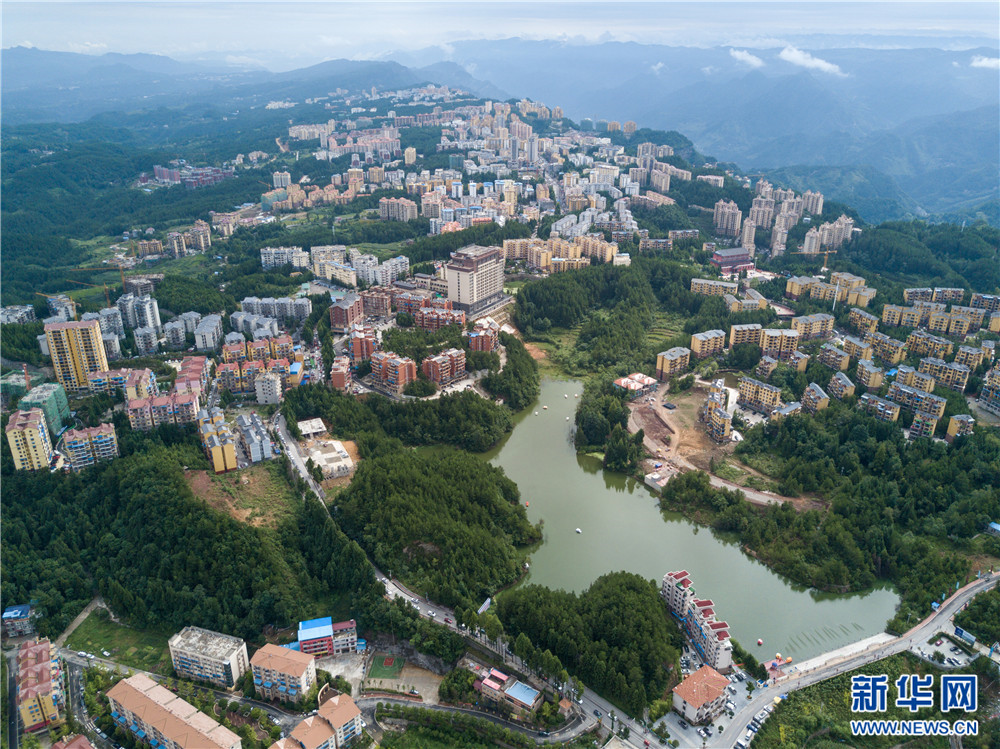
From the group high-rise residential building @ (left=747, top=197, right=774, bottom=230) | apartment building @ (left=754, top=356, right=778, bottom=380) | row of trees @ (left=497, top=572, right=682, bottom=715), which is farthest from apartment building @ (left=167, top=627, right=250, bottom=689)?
high-rise residential building @ (left=747, top=197, right=774, bottom=230)

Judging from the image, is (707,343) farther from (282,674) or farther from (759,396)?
(282,674)

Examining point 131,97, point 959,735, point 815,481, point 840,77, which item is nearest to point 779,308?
point 815,481

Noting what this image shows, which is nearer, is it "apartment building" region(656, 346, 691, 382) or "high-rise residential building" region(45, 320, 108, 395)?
"high-rise residential building" region(45, 320, 108, 395)

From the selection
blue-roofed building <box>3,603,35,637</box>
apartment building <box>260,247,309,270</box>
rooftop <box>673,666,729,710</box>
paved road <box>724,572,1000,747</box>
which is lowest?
paved road <box>724,572,1000,747</box>

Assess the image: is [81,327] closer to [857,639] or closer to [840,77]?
[857,639]

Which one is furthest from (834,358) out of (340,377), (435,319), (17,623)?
(17,623)

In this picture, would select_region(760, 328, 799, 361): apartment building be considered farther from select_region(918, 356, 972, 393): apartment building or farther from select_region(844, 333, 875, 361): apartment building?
select_region(918, 356, 972, 393): apartment building
